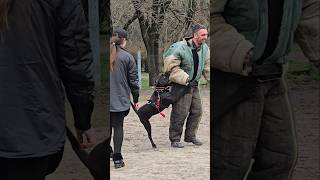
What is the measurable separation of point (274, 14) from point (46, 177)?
137 cm

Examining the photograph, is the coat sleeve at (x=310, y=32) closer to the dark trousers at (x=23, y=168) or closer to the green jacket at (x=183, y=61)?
the green jacket at (x=183, y=61)

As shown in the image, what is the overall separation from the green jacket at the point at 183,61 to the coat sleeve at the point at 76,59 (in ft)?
1.49

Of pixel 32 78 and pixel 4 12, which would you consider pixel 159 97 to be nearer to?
pixel 32 78

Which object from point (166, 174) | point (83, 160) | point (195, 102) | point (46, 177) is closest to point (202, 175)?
point (166, 174)

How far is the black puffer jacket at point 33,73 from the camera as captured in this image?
2.27 m

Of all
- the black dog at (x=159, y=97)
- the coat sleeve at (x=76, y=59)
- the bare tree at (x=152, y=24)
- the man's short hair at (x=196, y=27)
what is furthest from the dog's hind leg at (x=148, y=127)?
the man's short hair at (x=196, y=27)

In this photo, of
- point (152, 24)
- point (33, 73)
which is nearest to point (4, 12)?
point (33, 73)

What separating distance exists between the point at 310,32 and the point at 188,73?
0.78 m

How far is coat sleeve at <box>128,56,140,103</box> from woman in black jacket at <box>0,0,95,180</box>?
0.55 m

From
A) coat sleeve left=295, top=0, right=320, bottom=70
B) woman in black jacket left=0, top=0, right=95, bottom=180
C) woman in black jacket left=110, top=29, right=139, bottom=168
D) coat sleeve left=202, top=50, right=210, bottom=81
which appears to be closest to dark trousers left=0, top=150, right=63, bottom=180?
woman in black jacket left=0, top=0, right=95, bottom=180

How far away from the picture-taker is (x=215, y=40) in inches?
98.4

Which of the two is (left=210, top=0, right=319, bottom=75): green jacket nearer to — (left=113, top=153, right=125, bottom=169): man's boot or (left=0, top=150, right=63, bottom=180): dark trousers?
(left=113, top=153, right=125, bottom=169): man's boot

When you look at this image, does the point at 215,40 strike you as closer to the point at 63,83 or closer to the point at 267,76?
the point at 267,76

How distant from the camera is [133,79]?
120 inches
